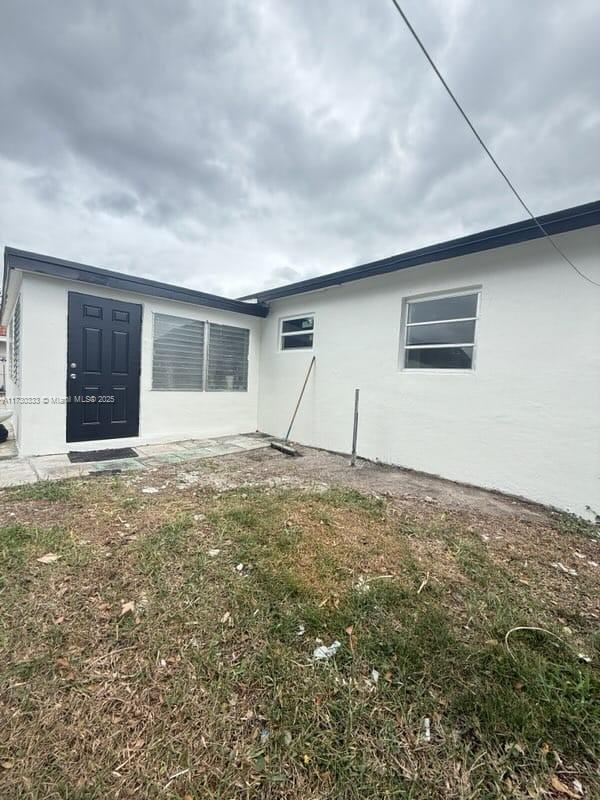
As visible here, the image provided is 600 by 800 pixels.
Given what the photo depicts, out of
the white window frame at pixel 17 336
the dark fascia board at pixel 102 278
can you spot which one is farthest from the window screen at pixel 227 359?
the white window frame at pixel 17 336

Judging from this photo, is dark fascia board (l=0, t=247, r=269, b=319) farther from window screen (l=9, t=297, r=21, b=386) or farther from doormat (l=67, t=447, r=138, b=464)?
doormat (l=67, t=447, r=138, b=464)

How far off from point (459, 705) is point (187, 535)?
76.1 inches

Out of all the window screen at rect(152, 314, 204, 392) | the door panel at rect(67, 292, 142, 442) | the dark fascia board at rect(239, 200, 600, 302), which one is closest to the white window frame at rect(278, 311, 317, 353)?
the dark fascia board at rect(239, 200, 600, 302)

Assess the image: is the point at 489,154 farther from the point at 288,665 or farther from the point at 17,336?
the point at 17,336

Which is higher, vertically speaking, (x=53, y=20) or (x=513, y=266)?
(x=53, y=20)

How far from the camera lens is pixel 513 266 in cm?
385

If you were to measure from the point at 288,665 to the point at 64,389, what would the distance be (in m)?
4.93

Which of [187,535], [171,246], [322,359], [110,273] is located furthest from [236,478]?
[171,246]

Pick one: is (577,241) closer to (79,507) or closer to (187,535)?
(187,535)

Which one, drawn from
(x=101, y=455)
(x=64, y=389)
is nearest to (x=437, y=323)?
(x=101, y=455)

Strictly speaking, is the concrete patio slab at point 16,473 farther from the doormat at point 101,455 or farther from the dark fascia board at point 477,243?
the dark fascia board at point 477,243

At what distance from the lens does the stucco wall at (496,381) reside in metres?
3.42

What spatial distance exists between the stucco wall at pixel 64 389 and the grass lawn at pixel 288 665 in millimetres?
2630

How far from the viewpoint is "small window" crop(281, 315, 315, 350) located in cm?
636
